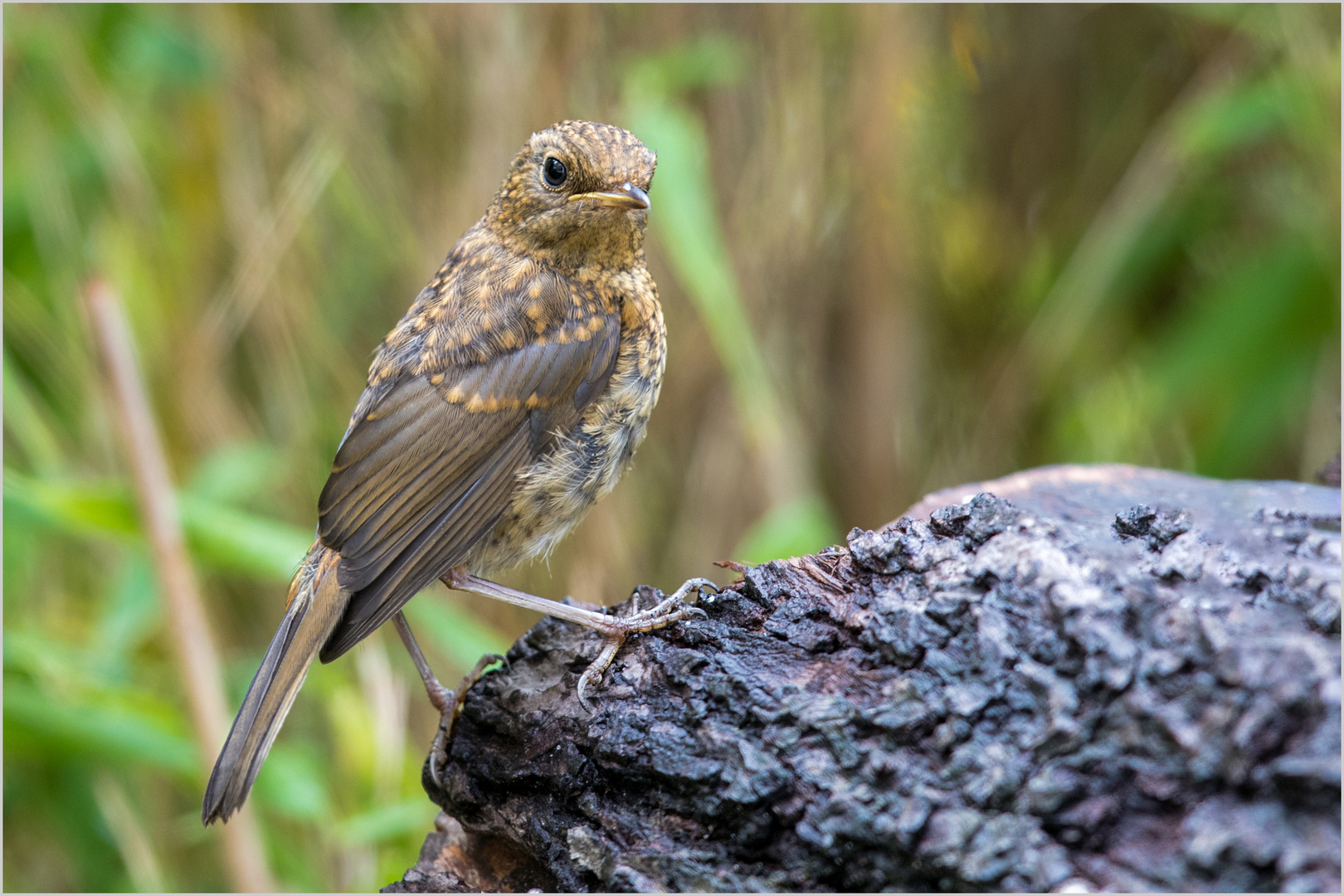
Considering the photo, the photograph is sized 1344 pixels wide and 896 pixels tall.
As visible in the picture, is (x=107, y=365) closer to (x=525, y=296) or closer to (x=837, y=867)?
(x=525, y=296)

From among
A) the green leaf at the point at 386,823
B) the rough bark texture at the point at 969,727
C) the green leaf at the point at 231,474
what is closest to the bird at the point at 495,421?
the rough bark texture at the point at 969,727

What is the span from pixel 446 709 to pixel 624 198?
1.27 m

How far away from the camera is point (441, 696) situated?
268 cm

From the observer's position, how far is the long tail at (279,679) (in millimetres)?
2254

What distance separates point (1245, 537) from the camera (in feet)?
6.20

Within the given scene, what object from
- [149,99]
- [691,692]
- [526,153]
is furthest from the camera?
[149,99]

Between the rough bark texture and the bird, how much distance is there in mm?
310

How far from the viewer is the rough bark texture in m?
1.46

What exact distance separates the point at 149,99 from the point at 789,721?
436cm

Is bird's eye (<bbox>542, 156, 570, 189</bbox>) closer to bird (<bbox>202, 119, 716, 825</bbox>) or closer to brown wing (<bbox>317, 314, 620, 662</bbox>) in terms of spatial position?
bird (<bbox>202, 119, 716, 825</bbox>)

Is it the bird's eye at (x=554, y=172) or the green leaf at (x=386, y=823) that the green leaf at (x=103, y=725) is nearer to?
the green leaf at (x=386, y=823)

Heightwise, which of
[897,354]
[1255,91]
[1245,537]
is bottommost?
[1245,537]

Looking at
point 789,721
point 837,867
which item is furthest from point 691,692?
point 837,867

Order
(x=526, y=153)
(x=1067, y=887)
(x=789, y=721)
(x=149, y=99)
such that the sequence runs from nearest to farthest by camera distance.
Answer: (x=1067, y=887)
(x=789, y=721)
(x=526, y=153)
(x=149, y=99)
